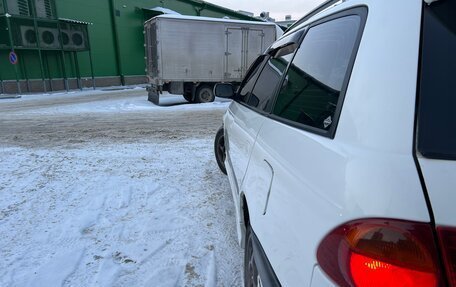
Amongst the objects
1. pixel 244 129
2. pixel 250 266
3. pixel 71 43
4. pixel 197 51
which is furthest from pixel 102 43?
pixel 250 266

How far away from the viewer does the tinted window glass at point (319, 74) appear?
4.69 feet

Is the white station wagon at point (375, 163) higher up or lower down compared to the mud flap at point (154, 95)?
higher up

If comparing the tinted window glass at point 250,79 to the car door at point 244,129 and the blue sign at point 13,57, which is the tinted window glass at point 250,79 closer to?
the car door at point 244,129

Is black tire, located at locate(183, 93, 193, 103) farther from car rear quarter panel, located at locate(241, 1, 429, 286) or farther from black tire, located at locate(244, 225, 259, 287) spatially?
car rear quarter panel, located at locate(241, 1, 429, 286)

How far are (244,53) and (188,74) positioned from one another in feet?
9.02

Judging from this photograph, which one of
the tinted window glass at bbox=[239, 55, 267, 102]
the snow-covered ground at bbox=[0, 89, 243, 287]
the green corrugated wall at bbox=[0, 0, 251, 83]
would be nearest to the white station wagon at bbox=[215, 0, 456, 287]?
the snow-covered ground at bbox=[0, 89, 243, 287]

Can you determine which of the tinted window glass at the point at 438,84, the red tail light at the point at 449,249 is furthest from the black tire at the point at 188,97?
the red tail light at the point at 449,249

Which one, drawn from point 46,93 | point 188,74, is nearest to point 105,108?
point 188,74

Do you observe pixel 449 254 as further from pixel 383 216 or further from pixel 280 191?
pixel 280 191

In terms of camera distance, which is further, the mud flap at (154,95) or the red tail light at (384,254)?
the mud flap at (154,95)

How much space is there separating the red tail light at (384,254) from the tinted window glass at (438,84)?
0.24 metres

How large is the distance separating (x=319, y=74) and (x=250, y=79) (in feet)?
6.16

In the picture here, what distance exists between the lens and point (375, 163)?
1.02 meters

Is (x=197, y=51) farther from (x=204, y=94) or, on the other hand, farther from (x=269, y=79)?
(x=269, y=79)
